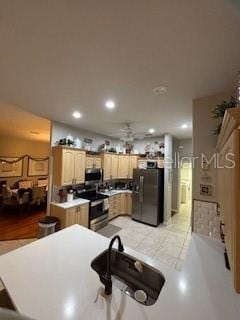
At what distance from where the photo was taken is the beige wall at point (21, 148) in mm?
5954

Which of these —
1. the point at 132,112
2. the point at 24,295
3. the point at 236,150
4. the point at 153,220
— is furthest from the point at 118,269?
the point at 153,220

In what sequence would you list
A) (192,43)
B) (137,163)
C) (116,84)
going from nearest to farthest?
(192,43), (116,84), (137,163)

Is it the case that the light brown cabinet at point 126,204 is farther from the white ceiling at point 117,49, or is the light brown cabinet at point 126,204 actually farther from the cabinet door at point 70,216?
the white ceiling at point 117,49

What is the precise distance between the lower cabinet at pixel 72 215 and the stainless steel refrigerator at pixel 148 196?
166cm

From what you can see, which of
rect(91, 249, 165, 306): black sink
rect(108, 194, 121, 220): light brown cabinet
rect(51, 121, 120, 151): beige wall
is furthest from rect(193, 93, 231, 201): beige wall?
rect(108, 194, 121, 220): light brown cabinet

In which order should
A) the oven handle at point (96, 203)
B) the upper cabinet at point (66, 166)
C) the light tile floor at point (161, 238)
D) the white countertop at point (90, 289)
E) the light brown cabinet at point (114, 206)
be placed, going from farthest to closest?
1. the light brown cabinet at point (114, 206)
2. the oven handle at point (96, 203)
3. the upper cabinet at point (66, 166)
4. the light tile floor at point (161, 238)
5. the white countertop at point (90, 289)

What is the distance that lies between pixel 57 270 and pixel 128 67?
1901 mm

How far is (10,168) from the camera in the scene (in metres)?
6.03

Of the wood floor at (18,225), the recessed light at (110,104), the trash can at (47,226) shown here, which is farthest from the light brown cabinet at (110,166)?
the wood floor at (18,225)

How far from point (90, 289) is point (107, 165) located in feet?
12.8

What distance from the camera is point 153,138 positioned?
552 cm

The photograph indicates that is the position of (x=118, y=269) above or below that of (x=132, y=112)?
below

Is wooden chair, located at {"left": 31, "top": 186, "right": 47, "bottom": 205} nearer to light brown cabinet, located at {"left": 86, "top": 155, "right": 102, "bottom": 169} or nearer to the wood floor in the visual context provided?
the wood floor

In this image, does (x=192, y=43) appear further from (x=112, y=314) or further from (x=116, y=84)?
(x=112, y=314)
